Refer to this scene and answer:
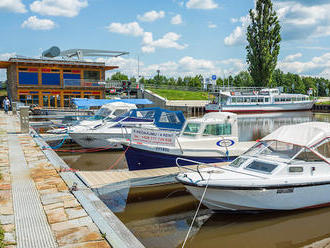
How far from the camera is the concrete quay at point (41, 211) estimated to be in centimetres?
582

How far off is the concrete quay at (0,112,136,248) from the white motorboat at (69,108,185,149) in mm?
6644

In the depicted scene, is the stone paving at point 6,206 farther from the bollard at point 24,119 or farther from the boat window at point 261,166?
the bollard at point 24,119

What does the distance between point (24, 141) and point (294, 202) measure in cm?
1412

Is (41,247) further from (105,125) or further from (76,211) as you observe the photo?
(105,125)

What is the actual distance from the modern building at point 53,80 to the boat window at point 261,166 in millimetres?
38675

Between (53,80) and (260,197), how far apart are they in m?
41.2

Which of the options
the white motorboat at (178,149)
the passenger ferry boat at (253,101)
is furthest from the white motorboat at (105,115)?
the passenger ferry boat at (253,101)

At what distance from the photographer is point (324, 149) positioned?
9.26 m

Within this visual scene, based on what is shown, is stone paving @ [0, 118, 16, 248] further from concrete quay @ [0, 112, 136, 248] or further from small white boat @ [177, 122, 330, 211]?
small white boat @ [177, 122, 330, 211]

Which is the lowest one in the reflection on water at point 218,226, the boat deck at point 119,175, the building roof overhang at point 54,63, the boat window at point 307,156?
the reflection on water at point 218,226

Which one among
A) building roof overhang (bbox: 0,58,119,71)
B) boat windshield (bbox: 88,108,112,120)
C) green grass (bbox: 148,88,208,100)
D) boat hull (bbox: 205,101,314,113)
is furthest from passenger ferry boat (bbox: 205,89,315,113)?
boat windshield (bbox: 88,108,112,120)

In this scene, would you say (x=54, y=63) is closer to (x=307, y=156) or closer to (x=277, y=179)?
(x=307, y=156)

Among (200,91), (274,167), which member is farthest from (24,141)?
(200,91)

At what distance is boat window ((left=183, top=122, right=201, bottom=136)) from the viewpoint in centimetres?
1303
